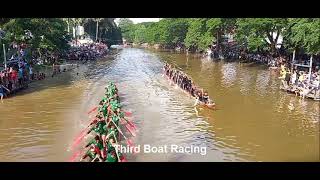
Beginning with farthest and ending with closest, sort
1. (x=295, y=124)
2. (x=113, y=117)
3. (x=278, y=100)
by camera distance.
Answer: (x=278, y=100) < (x=295, y=124) < (x=113, y=117)

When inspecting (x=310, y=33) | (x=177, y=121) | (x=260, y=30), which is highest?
(x=260, y=30)

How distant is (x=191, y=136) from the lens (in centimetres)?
1889

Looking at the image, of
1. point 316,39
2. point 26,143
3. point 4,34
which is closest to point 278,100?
point 316,39

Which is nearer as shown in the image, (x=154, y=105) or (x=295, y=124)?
(x=295, y=124)

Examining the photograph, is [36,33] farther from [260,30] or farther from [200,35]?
[200,35]

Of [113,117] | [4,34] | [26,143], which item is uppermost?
[4,34]

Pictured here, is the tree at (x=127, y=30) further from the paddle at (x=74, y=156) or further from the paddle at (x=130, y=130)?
the paddle at (x=74, y=156)

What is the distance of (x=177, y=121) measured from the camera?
853 inches

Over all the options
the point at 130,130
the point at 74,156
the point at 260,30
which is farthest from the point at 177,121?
the point at 260,30

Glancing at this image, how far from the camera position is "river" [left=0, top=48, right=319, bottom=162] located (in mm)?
16688

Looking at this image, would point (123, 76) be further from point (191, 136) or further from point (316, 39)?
point (191, 136)

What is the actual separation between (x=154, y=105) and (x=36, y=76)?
46.3ft
